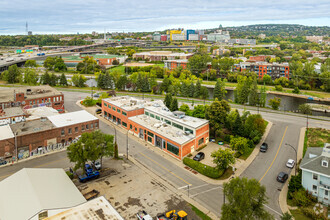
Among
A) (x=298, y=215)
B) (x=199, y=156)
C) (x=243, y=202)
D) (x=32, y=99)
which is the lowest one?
(x=298, y=215)

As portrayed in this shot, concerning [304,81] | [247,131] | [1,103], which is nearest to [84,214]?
[247,131]

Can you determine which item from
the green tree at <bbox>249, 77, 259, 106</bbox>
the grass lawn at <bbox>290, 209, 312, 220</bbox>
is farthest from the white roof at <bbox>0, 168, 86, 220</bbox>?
the green tree at <bbox>249, 77, 259, 106</bbox>

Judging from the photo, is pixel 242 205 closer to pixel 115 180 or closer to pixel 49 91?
pixel 115 180

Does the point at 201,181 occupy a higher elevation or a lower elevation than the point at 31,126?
lower

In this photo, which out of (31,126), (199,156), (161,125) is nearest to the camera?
(199,156)

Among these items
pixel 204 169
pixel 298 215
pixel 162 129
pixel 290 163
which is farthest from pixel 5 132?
pixel 290 163

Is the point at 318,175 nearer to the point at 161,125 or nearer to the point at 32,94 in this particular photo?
the point at 161,125
